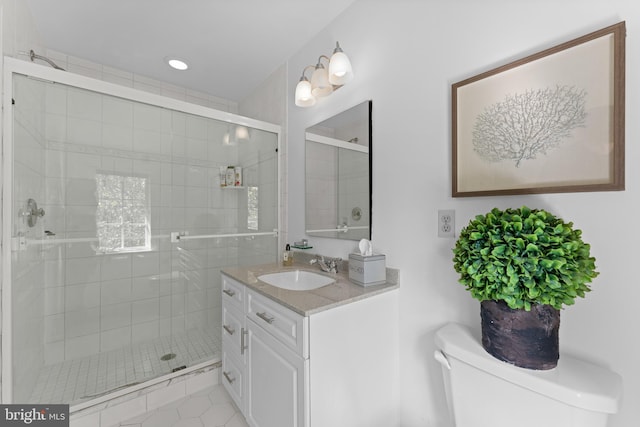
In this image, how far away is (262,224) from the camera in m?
2.24

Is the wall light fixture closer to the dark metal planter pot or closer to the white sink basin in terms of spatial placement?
the white sink basin

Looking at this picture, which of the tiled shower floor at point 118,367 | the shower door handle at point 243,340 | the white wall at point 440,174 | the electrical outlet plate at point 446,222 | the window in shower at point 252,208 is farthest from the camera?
the window in shower at point 252,208

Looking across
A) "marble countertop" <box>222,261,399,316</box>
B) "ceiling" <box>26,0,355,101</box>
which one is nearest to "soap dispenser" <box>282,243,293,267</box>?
"marble countertop" <box>222,261,399,316</box>

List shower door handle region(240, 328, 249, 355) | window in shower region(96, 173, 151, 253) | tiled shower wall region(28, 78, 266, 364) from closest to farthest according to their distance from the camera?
shower door handle region(240, 328, 249, 355) → tiled shower wall region(28, 78, 266, 364) → window in shower region(96, 173, 151, 253)

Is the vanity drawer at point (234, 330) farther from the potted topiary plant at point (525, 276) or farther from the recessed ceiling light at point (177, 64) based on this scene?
the recessed ceiling light at point (177, 64)

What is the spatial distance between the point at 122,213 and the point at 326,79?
1697 millimetres

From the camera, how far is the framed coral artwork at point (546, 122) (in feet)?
2.51

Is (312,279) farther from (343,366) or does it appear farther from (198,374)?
(198,374)

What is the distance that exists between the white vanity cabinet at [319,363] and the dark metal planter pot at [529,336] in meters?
0.53

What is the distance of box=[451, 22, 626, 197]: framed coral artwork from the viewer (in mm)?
766

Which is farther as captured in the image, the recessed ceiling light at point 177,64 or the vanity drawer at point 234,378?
the recessed ceiling light at point 177,64

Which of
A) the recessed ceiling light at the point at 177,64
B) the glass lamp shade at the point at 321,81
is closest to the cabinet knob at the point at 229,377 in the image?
the glass lamp shade at the point at 321,81

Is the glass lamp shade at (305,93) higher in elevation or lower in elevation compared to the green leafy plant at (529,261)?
higher

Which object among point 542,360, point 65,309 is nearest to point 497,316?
point 542,360
